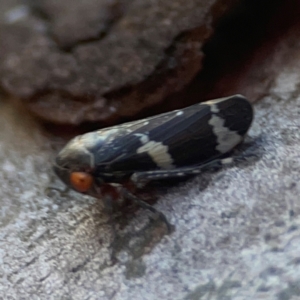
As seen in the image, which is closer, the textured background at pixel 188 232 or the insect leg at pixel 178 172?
the textured background at pixel 188 232

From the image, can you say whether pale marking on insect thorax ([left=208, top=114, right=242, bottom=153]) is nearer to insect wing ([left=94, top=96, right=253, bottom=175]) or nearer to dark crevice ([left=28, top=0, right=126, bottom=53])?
insect wing ([left=94, top=96, right=253, bottom=175])

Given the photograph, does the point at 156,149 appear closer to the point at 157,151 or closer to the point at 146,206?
the point at 157,151

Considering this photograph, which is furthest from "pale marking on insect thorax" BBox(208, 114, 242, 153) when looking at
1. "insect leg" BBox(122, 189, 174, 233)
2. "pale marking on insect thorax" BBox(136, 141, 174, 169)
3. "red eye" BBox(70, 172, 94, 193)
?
"red eye" BBox(70, 172, 94, 193)

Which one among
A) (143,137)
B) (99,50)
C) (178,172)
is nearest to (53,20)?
(99,50)

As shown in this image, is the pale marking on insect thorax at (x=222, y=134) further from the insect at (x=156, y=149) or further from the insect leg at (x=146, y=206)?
the insect leg at (x=146, y=206)

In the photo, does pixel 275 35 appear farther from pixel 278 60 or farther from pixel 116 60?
pixel 116 60

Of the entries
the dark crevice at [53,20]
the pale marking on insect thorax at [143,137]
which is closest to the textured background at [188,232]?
the pale marking on insect thorax at [143,137]
